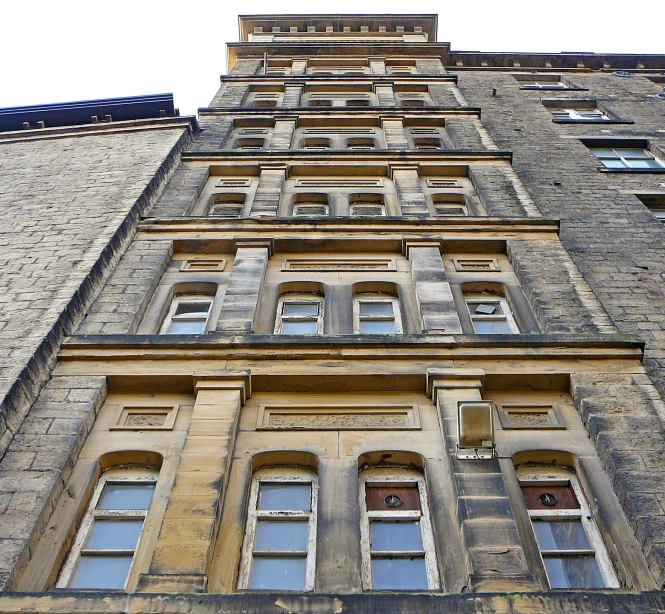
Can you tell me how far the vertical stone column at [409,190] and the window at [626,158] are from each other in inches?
218

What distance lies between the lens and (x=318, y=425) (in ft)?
28.3

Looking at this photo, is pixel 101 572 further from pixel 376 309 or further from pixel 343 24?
pixel 343 24

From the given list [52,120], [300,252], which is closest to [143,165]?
[300,252]

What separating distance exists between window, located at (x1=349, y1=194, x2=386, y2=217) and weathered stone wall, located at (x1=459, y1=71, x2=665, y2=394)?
84.7 inches

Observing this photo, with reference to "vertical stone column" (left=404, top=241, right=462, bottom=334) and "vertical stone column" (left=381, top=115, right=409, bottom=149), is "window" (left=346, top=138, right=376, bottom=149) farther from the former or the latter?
"vertical stone column" (left=404, top=241, right=462, bottom=334)

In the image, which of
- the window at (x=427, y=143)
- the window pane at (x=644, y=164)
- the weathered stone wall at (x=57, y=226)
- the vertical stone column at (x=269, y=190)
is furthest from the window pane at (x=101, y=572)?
the window pane at (x=644, y=164)

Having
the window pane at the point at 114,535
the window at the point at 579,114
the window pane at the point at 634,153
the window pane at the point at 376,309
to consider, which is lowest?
the window pane at the point at 114,535

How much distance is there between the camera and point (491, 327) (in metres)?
10.9

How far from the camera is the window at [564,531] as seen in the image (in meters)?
6.91

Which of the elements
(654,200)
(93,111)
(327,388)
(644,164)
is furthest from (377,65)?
(327,388)

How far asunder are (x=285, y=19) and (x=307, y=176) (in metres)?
19.2

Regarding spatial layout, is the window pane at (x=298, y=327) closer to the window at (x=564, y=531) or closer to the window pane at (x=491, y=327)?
the window pane at (x=491, y=327)

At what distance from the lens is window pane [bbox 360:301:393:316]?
441 inches

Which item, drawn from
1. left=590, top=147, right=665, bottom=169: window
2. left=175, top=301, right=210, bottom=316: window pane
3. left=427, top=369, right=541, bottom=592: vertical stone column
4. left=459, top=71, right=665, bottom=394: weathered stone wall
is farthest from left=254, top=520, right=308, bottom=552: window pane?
left=590, top=147, right=665, bottom=169: window
